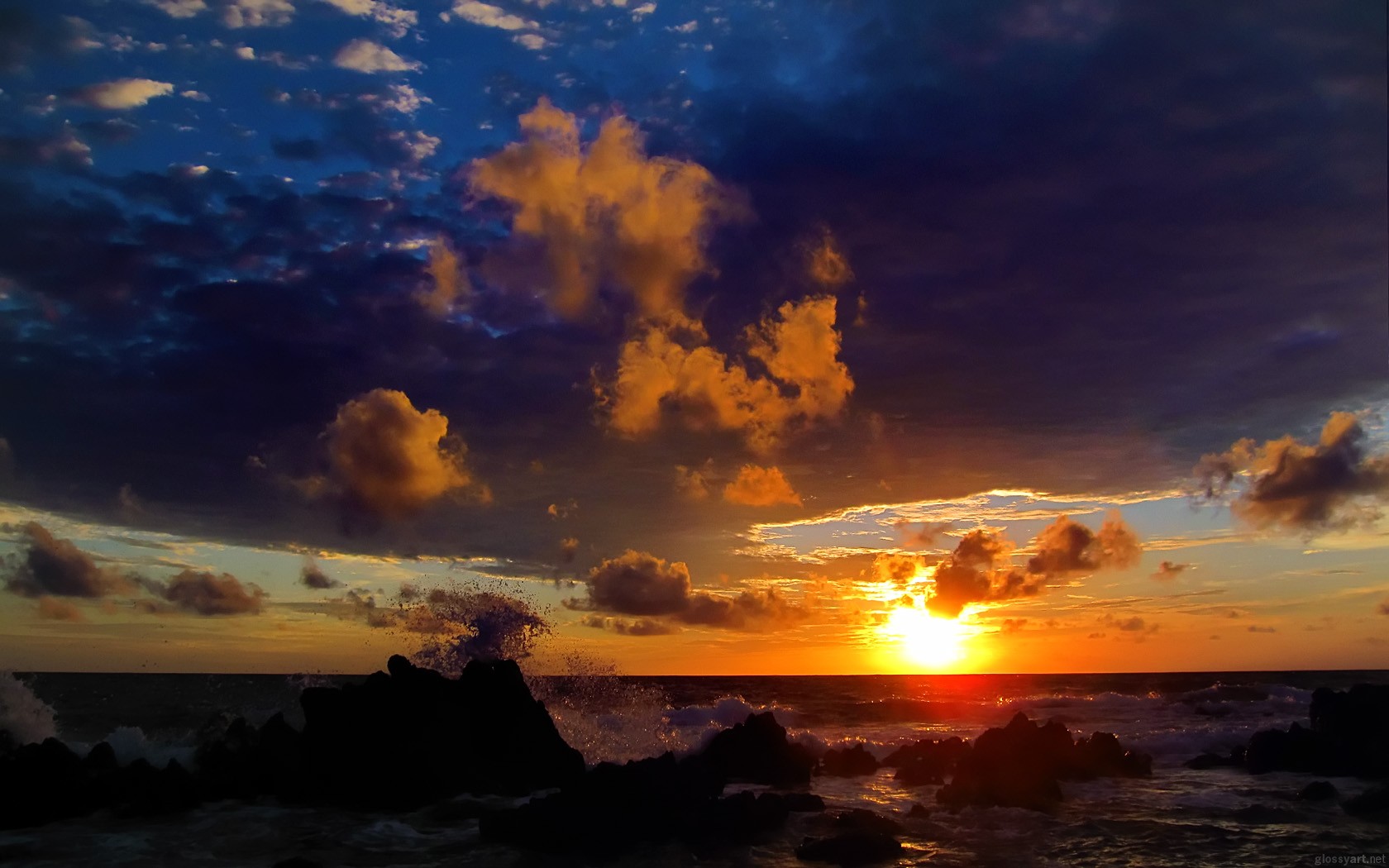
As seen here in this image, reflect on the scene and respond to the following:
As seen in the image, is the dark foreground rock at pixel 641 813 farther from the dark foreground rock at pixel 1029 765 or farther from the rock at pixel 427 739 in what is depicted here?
the dark foreground rock at pixel 1029 765

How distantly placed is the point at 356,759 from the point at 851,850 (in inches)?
542

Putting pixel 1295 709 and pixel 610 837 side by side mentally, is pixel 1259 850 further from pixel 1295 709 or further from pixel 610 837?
pixel 1295 709

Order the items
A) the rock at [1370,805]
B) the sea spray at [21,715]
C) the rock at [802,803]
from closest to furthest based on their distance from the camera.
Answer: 1. the rock at [1370,805]
2. the rock at [802,803]
3. the sea spray at [21,715]

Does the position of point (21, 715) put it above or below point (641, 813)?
above

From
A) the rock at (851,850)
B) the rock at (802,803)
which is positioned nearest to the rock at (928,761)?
the rock at (802,803)

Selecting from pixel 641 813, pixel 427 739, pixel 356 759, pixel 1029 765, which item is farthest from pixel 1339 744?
pixel 356 759


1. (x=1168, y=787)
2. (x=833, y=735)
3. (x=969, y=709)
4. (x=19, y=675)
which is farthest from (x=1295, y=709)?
(x=19, y=675)

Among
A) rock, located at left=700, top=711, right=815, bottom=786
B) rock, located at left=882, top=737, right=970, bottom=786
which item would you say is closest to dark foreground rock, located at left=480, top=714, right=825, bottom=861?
rock, located at left=700, top=711, right=815, bottom=786

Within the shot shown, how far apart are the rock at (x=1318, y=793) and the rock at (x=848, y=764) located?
1373 centimetres

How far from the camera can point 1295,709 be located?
198 ft

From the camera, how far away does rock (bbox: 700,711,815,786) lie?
3081 cm

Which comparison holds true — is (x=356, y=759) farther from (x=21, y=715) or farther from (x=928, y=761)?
(x=928, y=761)

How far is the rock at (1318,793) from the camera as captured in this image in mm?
26172

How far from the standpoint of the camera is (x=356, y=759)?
24.9 meters
